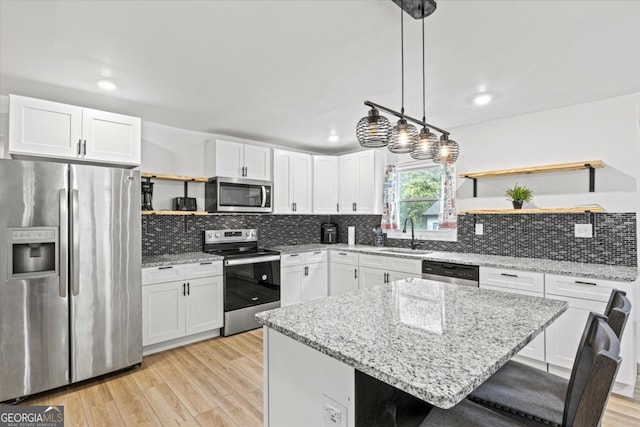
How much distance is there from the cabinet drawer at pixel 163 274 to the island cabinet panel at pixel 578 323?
330 centimetres

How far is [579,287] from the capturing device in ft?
8.43

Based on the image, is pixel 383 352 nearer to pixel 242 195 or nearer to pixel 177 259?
pixel 177 259

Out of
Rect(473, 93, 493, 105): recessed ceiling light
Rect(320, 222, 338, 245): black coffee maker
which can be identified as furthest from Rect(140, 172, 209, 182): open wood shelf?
Rect(473, 93, 493, 105): recessed ceiling light

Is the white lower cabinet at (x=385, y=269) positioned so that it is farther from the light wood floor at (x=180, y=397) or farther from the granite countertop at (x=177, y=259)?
the granite countertop at (x=177, y=259)

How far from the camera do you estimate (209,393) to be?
2504 millimetres

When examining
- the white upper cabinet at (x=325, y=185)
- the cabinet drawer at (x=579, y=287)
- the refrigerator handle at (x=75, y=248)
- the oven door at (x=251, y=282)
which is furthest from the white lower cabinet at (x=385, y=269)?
the refrigerator handle at (x=75, y=248)

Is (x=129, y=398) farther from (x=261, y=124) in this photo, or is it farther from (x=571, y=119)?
(x=571, y=119)

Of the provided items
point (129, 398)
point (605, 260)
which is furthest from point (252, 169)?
point (605, 260)

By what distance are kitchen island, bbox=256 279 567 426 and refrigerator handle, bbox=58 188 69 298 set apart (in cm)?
188

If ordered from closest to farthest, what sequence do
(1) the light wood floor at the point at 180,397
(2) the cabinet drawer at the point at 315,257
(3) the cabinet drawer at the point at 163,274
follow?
1. (1) the light wood floor at the point at 180,397
2. (3) the cabinet drawer at the point at 163,274
3. (2) the cabinet drawer at the point at 315,257

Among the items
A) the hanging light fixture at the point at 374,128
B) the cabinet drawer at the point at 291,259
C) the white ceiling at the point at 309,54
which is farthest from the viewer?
the cabinet drawer at the point at 291,259

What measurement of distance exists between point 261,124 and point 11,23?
2.20 meters

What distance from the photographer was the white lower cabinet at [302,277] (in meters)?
4.18

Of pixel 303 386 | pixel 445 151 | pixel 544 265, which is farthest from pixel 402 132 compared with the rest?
pixel 544 265
